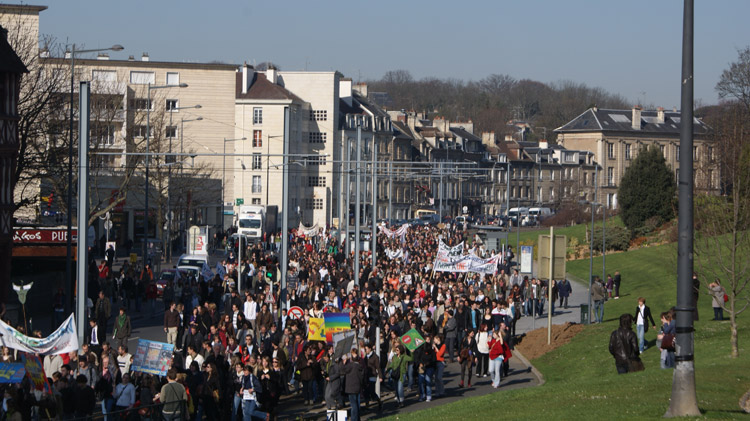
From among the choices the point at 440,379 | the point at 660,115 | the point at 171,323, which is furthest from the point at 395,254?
the point at 660,115

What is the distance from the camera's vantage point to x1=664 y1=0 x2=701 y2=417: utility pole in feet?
42.3

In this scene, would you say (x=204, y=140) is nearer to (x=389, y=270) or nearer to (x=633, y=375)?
(x=389, y=270)

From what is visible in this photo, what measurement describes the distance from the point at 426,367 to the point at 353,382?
10.1ft

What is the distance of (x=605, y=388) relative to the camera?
17359mm

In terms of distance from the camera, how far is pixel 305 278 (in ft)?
137

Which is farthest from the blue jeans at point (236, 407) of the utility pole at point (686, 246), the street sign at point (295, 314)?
the utility pole at point (686, 246)

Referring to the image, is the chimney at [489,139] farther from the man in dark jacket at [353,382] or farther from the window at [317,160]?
the man in dark jacket at [353,382]

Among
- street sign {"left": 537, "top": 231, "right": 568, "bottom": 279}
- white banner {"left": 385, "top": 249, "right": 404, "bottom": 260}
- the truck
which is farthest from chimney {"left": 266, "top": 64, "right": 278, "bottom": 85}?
street sign {"left": 537, "top": 231, "right": 568, "bottom": 279}

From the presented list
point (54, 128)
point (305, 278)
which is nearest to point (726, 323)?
point (305, 278)

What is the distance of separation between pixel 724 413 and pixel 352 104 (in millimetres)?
108826

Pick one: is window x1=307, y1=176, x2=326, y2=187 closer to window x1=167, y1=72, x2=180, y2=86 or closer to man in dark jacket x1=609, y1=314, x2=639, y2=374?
window x1=167, y1=72, x2=180, y2=86

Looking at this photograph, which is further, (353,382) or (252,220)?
(252,220)

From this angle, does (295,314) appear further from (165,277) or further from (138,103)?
(138,103)

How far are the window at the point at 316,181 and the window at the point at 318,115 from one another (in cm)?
591
